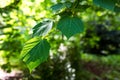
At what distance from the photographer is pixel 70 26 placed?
143 cm

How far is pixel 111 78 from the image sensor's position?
Answer: 982 centimetres

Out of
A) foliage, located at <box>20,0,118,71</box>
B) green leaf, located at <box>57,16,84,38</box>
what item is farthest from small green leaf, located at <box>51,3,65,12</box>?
green leaf, located at <box>57,16,84,38</box>

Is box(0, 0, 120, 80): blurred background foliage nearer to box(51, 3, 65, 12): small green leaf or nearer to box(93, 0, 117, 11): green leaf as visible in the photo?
box(51, 3, 65, 12): small green leaf

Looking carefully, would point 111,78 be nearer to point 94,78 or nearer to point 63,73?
point 94,78

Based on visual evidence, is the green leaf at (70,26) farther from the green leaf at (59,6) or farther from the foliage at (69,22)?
the green leaf at (59,6)

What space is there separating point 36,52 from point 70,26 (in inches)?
7.7

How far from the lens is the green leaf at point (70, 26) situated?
4.61 ft

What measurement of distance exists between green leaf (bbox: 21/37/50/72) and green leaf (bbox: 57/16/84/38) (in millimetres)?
124

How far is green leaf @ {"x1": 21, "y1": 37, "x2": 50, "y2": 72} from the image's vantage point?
1437 millimetres

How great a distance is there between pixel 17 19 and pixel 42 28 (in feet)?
7.62

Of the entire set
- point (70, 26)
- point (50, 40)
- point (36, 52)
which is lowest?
point (50, 40)

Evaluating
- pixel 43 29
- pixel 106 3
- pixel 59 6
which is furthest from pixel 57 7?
pixel 106 3

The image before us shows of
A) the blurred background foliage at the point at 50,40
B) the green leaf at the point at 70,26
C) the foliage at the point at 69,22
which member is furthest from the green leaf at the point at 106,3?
the blurred background foliage at the point at 50,40

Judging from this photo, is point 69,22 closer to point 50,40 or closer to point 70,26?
point 70,26
